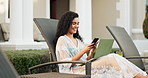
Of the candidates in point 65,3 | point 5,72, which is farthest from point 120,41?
point 65,3

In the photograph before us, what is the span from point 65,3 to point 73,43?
1166 centimetres

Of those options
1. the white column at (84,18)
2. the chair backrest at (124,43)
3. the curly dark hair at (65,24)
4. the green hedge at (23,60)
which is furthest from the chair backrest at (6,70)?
the white column at (84,18)

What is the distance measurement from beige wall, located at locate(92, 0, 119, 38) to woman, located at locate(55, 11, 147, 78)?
27.9ft

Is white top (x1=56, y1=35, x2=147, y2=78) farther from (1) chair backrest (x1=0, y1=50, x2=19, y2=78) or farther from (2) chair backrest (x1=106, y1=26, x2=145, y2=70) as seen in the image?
(1) chair backrest (x1=0, y1=50, x2=19, y2=78)

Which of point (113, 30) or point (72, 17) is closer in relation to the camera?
point (72, 17)

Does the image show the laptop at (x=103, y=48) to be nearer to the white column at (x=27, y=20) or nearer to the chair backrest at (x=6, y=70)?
the chair backrest at (x=6, y=70)

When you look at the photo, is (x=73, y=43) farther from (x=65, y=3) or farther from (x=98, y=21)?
(x=65, y=3)

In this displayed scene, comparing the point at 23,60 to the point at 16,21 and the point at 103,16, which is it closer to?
the point at 16,21

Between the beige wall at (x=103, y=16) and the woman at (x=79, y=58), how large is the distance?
8.51 metres

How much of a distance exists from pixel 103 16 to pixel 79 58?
30.8 feet

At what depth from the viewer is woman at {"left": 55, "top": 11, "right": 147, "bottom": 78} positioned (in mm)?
3445

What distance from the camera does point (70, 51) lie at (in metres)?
3.72

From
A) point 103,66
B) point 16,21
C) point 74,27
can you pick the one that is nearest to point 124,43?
point 74,27

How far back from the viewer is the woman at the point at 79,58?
345 centimetres
